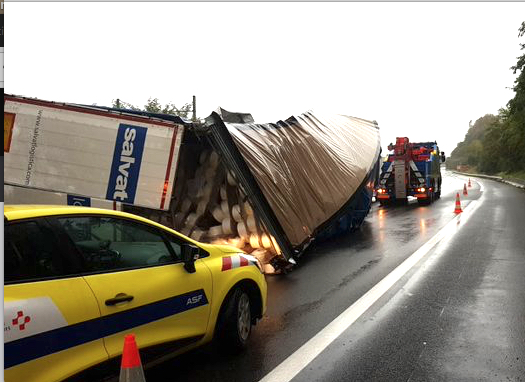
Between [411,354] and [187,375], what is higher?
[411,354]

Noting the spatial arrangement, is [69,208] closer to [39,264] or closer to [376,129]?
[39,264]

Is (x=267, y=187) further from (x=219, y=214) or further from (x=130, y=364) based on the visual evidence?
(x=130, y=364)

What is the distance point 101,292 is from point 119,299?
0.15m

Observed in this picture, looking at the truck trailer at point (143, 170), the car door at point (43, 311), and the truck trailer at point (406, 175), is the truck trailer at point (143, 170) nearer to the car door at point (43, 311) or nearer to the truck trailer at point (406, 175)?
the car door at point (43, 311)

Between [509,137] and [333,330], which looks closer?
[333,330]

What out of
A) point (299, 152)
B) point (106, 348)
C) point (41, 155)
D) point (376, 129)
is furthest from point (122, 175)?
point (376, 129)

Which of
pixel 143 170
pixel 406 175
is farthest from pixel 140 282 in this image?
pixel 406 175

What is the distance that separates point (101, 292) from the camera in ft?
10.2

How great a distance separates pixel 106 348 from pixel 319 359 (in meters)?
1.90

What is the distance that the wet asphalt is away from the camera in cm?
398

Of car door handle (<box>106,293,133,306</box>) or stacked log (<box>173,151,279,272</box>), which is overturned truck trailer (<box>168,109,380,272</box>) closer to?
stacked log (<box>173,151,279,272</box>)

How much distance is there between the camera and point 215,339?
4.29 m

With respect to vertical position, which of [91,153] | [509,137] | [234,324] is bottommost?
[234,324]

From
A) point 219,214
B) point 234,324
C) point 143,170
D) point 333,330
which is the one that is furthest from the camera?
point 219,214
